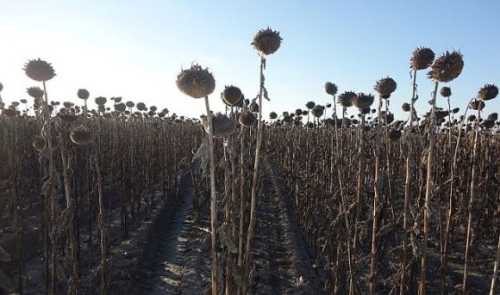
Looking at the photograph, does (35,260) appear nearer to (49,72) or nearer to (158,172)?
(49,72)

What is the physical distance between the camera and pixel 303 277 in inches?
240

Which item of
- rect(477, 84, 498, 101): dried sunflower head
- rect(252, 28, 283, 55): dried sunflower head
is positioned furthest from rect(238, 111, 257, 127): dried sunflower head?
rect(477, 84, 498, 101): dried sunflower head

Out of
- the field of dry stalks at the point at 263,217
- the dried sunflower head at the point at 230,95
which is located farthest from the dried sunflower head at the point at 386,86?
the dried sunflower head at the point at 230,95

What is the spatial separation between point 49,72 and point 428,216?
4.38 metres

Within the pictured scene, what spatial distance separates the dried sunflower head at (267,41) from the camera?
3.74 meters

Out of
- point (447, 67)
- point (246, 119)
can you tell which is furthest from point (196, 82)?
point (447, 67)

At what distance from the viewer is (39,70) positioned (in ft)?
16.4

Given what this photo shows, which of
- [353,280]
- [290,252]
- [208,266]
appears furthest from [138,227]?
[353,280]

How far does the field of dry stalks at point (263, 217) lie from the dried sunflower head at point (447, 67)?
0.01 m

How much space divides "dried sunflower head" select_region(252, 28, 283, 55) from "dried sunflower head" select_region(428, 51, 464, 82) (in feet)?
4.44

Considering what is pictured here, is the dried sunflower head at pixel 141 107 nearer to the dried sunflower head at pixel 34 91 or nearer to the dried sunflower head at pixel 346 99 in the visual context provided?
the dried sunflower head at pixel 34 91

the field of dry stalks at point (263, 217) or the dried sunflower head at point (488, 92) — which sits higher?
the dried sunflower head at point (488, 92)

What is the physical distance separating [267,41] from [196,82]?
0.99 metres

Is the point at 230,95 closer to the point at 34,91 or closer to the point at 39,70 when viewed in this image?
the point at 39,70
